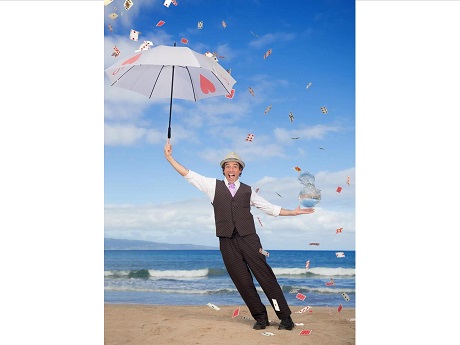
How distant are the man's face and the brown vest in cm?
8

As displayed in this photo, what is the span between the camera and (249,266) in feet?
14.8

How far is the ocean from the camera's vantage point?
27.9 feet

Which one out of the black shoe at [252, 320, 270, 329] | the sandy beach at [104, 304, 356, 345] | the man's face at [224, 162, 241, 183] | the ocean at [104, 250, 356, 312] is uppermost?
the man's face at [224, 162, 241, 183]

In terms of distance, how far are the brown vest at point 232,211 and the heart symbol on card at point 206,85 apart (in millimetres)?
684

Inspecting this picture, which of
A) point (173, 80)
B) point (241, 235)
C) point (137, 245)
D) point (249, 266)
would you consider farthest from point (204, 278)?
point (173, 80)

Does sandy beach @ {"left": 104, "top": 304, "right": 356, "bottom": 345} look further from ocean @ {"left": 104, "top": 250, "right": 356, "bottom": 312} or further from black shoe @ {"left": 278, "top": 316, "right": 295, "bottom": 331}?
ocean @ {"left": 104, "top": 250, "right": 356, "bottom": 312}

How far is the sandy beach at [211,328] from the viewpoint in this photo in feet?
13.8

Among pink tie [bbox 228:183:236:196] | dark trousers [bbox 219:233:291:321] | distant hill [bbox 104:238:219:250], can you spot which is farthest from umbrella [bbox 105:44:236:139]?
distant hill [bbox 104:238:219:250]

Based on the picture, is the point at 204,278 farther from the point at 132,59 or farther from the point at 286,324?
the point at 132,59

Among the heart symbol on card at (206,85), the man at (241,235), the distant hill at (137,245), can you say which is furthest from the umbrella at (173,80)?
the distant hill at (137,245)
